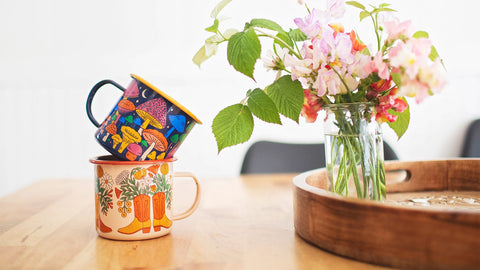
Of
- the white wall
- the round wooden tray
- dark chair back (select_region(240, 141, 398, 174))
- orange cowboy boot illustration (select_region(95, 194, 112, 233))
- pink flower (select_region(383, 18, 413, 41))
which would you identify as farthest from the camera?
the white wall

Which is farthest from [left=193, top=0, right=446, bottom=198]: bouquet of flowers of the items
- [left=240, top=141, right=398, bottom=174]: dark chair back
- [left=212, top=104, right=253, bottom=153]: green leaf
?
[left=240, top=141, right=398, bottom=174]: dark chair back

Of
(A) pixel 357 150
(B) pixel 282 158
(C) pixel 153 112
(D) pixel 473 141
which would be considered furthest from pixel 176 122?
(D) pixel 473 141

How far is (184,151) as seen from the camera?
2.37m

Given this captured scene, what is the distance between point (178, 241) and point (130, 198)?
9 centimetres

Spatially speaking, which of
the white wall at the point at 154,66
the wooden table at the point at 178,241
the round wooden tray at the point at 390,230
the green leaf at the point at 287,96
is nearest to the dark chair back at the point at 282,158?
the wooden table at the point at 178,241

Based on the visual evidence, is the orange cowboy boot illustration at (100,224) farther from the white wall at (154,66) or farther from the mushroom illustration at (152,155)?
the white wall at (154,66)

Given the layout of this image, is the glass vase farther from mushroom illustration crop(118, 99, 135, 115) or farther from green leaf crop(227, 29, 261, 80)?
mushroom illustration crop(118, 99, 135, 115)

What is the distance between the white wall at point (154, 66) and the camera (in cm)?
232

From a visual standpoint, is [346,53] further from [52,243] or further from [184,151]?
[184,151]

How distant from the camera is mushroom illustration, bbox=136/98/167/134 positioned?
63 cm

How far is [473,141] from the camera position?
2.24m

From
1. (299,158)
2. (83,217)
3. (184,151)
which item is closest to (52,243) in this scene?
(83,217)

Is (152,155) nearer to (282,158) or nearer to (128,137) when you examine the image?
(128,137)

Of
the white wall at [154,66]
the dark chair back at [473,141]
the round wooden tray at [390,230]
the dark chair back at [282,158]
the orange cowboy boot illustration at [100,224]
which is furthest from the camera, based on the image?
the white wall at [154,66]
